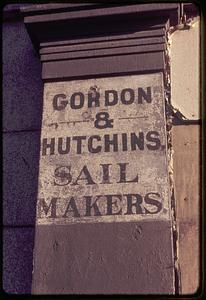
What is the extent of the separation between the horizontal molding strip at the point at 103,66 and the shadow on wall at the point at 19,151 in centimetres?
39

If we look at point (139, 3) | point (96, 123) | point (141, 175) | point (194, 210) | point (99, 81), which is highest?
point (139, 3)

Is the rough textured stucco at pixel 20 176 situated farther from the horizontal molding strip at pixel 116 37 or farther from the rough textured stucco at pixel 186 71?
the rough textured stucco at pixel 186 71

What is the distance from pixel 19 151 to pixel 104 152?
2.67 ft

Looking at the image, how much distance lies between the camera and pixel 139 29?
326cm

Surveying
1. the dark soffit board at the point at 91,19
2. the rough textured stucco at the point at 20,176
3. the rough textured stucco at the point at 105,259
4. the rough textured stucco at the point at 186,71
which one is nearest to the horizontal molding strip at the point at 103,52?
the dark soffit board at the point at 91,19

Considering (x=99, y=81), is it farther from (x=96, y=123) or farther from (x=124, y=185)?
(x=124, y=185)

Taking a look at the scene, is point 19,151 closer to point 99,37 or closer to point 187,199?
point 99,37

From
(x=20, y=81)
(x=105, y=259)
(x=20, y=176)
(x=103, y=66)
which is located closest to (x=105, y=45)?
(x=103, y=66)

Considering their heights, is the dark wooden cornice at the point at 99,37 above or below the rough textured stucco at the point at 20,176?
above

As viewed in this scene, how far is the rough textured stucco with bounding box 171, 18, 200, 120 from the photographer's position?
11.4ft

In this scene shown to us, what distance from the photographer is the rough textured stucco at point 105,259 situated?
2807 mm

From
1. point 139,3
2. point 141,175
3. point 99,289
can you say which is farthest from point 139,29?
point 99,289

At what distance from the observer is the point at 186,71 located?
354cm

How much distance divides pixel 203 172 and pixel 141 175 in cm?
58
